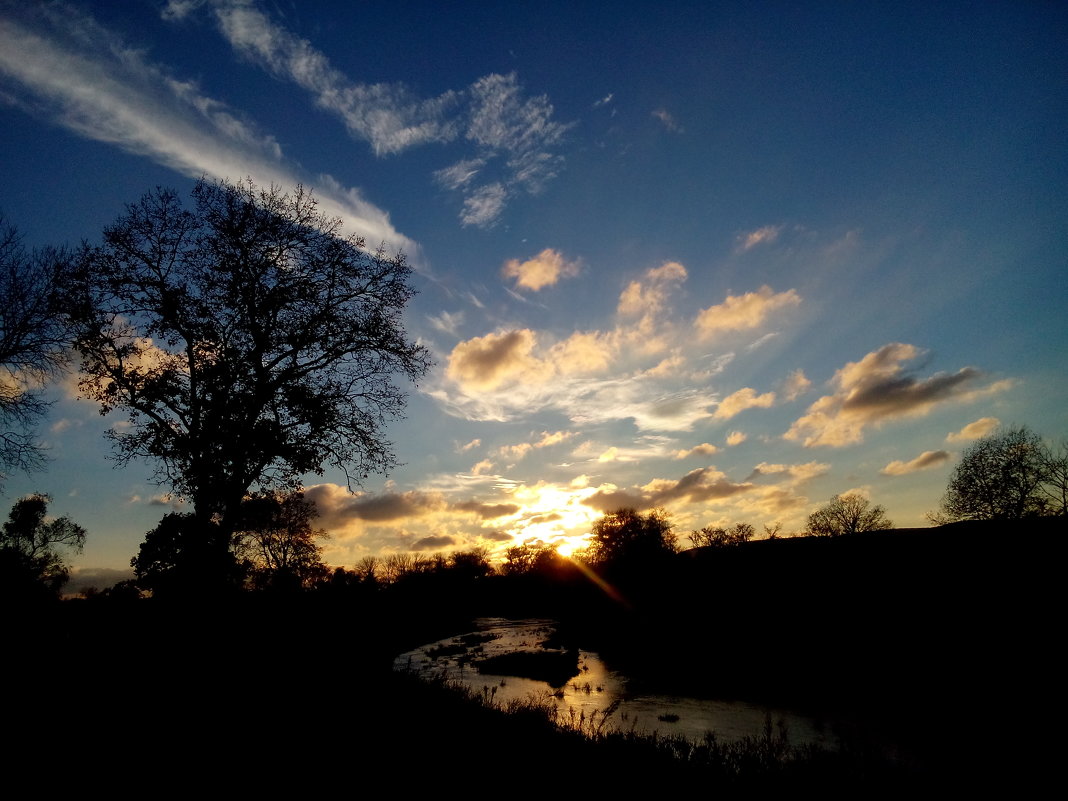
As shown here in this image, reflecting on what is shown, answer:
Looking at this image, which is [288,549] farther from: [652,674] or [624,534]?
[624,534]

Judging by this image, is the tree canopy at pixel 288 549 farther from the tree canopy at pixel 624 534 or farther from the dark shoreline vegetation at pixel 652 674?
the tree canopy at pixel 624 534

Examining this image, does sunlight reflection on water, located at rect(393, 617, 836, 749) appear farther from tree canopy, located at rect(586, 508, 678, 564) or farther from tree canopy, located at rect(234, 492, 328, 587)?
tree canopy, located at rect(586, 508, 678, 564)

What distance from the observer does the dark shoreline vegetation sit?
6410mm

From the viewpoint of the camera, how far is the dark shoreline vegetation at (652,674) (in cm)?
641

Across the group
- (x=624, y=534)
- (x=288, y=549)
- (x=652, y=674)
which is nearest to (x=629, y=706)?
(x=652, y=674)

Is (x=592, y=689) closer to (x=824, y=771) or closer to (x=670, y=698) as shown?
(x=670, y=698)

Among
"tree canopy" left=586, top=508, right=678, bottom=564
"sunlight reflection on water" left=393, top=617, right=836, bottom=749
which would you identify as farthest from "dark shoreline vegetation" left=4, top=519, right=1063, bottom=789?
"tree canopy" left=586, top=508, right=678, bottom=564

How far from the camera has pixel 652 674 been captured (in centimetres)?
2312

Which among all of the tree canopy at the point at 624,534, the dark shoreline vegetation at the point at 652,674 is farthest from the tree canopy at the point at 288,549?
the tree canopy at the point at 624,534

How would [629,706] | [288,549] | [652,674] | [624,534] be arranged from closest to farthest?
[629,706]
[652,674]
[288,549]
[624,534]

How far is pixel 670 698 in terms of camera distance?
17.6 metres

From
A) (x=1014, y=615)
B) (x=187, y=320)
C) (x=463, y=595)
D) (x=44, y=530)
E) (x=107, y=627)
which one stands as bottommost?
(x=463, y=595)

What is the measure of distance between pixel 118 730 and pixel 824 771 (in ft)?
36.9

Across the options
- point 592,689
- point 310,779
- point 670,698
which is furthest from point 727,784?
point 592,689
